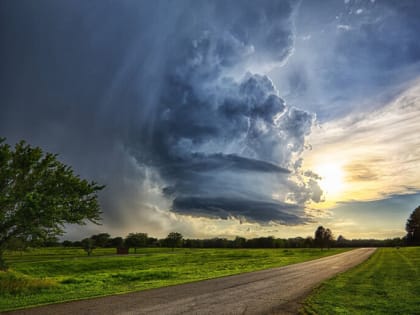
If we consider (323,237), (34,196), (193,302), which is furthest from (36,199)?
(323,237)

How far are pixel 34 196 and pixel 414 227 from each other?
167 m

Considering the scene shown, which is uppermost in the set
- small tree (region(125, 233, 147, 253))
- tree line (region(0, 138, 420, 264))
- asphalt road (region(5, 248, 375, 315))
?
small tree (region(125, 233, 147, 253))

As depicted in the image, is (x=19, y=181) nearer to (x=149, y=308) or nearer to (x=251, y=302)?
(x=149, y=308)

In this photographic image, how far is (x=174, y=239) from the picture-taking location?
156 meters

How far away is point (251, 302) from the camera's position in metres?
16.0

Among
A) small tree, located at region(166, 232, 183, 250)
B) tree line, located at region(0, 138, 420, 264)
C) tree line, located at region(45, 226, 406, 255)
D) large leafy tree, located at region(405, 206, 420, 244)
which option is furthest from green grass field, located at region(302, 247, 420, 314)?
large leafy tree, located at region(405, 206, 420, 244)

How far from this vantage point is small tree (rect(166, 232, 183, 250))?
513 ft

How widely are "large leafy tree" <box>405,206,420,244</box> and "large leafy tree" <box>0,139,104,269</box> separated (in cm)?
16054

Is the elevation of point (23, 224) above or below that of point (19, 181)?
below

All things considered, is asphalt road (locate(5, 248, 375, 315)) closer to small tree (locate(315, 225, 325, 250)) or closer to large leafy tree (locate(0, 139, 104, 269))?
large leafy tree (locate(0, 139, 104, 269))

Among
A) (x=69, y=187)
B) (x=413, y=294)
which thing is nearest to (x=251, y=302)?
(x=413, y=294)

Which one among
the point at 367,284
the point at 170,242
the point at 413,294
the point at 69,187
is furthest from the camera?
the point at 170,242

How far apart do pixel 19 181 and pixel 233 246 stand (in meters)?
178

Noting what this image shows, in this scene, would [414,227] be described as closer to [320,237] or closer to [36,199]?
[320,237]
